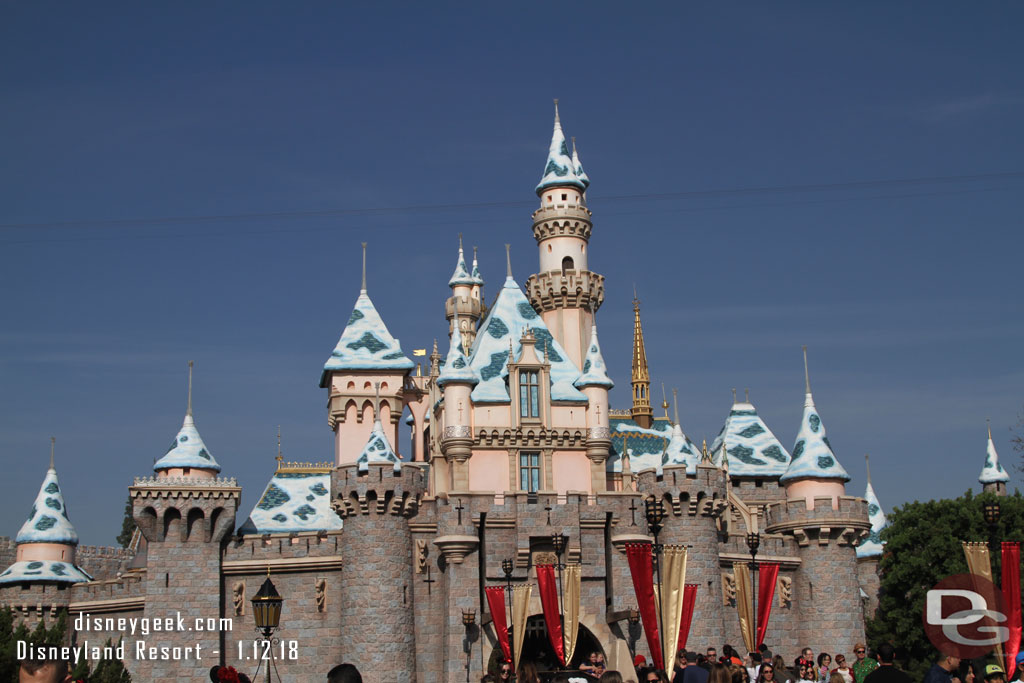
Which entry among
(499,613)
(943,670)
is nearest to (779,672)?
(943,670)

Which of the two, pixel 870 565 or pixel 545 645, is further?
pixel 870 565

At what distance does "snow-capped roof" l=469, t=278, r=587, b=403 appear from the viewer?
44250 mm

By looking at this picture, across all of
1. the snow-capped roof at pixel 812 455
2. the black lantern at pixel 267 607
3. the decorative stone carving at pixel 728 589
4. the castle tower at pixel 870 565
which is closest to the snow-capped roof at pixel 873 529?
the castle tower at pixel 870 565

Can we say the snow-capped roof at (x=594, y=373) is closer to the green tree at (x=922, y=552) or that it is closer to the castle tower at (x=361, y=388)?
the castle tower at (x=361, y=388)

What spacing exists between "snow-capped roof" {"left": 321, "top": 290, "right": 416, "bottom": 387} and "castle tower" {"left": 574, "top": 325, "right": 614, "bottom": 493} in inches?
291

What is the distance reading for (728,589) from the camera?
42.5 m

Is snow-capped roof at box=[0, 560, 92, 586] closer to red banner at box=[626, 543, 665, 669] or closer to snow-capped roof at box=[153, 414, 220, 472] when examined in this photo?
snow-capped roof at box=[153, 414, 220, 472]

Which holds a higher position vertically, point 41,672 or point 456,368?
point 456,368

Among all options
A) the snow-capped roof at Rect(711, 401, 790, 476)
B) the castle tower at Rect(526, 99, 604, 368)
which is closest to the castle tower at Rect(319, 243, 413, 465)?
the castle tower at Rect(526, 99, 604, 368)

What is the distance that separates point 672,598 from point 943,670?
10.5 meters

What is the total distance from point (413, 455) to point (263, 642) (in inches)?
607

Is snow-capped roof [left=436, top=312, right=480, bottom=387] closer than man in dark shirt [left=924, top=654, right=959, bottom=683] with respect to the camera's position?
No

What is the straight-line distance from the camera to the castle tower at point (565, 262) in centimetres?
5050

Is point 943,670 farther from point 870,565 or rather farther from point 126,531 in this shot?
point 126,531
